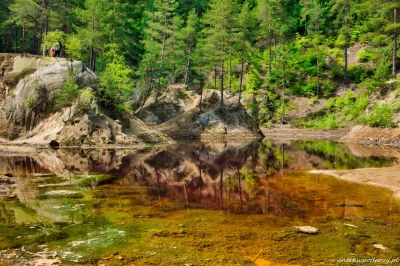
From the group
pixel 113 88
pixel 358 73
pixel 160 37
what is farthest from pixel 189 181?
pixel 358 73

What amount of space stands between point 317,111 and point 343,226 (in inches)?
1828

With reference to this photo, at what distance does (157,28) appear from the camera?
1975 inches

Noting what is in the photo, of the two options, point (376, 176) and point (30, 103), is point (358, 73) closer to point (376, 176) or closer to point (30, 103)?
point (376, 176)

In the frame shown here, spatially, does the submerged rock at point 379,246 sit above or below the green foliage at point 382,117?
below

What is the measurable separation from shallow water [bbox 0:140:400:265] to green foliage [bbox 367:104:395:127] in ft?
73.1

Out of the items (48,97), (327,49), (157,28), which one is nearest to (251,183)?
(48,97)

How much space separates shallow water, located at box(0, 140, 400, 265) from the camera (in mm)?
6484

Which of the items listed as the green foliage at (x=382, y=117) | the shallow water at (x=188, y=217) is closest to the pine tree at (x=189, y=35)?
the green foliage at (x=382, y=117)

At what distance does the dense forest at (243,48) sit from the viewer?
39250mm

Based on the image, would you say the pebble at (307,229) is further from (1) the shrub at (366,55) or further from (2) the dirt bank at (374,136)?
(1) the shrub at (366,55)

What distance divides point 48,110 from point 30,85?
9.98 ft

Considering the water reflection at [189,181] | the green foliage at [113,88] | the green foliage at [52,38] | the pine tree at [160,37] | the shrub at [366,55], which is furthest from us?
the shrub at [366,55]

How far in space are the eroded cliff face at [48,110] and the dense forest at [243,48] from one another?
2187 mm

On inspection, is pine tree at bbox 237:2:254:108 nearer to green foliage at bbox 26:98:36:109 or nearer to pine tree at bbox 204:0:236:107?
pine tree at bbox 204:0:236:107
